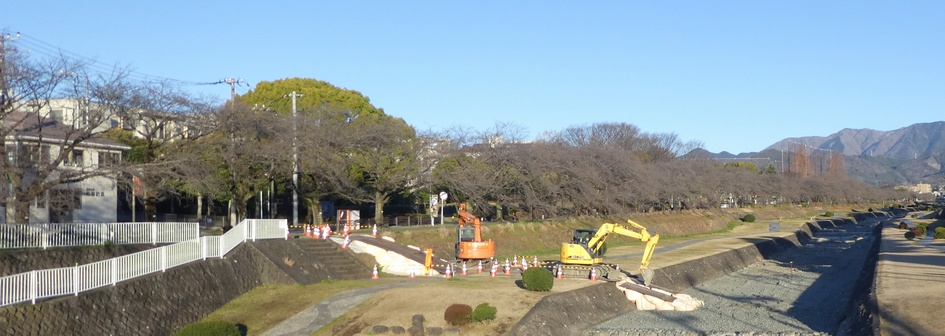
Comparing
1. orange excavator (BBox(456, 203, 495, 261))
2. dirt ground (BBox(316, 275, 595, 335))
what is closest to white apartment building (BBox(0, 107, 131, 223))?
dirt ground (BBox(316, 275, 595, 335))

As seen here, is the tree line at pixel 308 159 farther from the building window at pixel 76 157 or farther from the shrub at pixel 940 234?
the shrub at pixel 940 234

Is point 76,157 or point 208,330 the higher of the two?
point 76,157

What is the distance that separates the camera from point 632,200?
A: 71.5m

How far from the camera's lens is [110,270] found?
2092 cm

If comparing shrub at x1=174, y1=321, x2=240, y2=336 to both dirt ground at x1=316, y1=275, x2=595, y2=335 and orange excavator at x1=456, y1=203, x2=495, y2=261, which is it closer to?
dirt ground at x1=316, y1=275, x2=595, y2=335

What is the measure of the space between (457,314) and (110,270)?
8.62 metres

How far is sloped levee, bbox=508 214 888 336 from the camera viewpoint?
24.5 m

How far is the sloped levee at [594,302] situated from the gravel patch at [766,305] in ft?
1.71

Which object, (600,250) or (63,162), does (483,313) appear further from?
(63,162)

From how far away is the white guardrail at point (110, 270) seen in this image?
17625 millimetres

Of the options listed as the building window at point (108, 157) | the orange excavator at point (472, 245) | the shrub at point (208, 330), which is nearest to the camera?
the shrub at point (208, 330)

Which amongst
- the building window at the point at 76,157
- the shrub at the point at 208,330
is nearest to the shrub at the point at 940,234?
the building window at the point at 76,157

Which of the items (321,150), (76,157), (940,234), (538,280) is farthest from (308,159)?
(940,234)

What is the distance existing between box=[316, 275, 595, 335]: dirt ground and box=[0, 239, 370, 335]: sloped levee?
4034 millimetres
